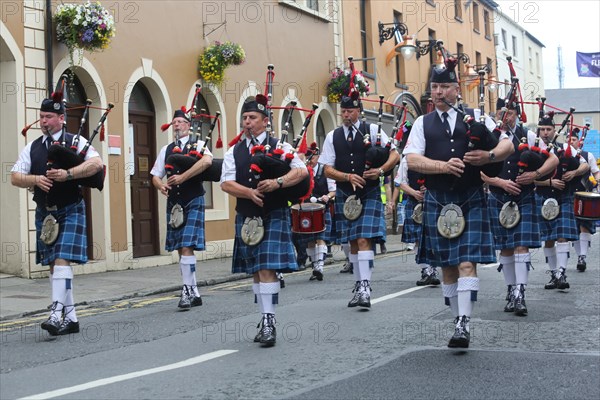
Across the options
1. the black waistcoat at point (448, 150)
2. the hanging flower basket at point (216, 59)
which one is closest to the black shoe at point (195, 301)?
the black waistcoat at point (448, 150)

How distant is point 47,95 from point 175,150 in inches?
176

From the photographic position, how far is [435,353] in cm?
589

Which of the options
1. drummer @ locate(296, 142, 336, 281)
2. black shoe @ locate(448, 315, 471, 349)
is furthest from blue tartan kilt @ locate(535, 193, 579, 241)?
black shoe @ locate(448, 315, 471, 349)

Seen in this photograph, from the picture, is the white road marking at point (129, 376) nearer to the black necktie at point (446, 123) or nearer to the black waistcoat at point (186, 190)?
the black necktie at point (446, 123)

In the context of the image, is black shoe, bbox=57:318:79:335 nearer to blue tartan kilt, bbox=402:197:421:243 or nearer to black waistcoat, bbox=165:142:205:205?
black waistcoat, bbox=165:142:205:205

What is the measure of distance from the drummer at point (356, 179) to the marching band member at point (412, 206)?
1192 mm

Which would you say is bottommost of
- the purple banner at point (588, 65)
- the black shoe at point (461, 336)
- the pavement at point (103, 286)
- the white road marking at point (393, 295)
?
the black shoe at point (461, 336)

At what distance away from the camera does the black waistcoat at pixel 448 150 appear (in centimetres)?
617

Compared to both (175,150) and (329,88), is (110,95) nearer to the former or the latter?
(175,150)

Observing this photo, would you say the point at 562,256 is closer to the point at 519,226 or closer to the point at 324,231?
the point at 519,226

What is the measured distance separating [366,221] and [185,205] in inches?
74.0

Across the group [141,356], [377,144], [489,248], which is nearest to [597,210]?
[377,144]

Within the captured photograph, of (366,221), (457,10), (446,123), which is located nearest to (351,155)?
(366,221)

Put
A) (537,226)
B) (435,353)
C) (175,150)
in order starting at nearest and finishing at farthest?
(435,353) < (537,226) < (175,150)
